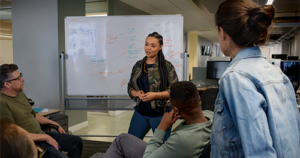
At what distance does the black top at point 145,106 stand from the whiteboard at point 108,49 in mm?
863

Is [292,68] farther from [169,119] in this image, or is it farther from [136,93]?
[169,119]

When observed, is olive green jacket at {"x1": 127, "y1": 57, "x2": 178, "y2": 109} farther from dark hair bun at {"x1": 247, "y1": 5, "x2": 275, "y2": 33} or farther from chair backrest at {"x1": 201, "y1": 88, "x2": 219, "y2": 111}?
dark hair bun at {"x1": 247, "y1": 5, "x2": 275, "y2": 33}

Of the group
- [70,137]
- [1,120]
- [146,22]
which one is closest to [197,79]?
[146,22]

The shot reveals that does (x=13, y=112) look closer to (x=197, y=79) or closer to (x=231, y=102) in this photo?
(x=231, y=102)

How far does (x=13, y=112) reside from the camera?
1715mm

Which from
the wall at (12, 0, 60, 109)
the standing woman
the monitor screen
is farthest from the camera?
the monitor screen

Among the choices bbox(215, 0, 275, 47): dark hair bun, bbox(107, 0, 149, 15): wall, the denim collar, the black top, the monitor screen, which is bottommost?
the black top

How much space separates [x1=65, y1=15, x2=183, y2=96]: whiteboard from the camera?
2.61m

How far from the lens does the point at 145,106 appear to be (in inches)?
70.1

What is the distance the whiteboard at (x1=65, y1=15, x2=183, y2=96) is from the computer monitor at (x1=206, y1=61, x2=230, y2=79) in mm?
1782

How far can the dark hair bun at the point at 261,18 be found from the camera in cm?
65

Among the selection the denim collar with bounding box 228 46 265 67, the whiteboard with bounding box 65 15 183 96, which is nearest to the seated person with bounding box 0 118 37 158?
the denim collar with bounding box 228 46 265 67

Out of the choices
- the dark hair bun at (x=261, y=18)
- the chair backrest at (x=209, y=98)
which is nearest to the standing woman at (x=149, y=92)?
the chair backrest at (x=209, y=98)

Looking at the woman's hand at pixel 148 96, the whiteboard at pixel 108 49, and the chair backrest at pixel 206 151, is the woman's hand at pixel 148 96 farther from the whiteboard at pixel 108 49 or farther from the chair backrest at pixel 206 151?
the whiteboard at pixel 108 49
